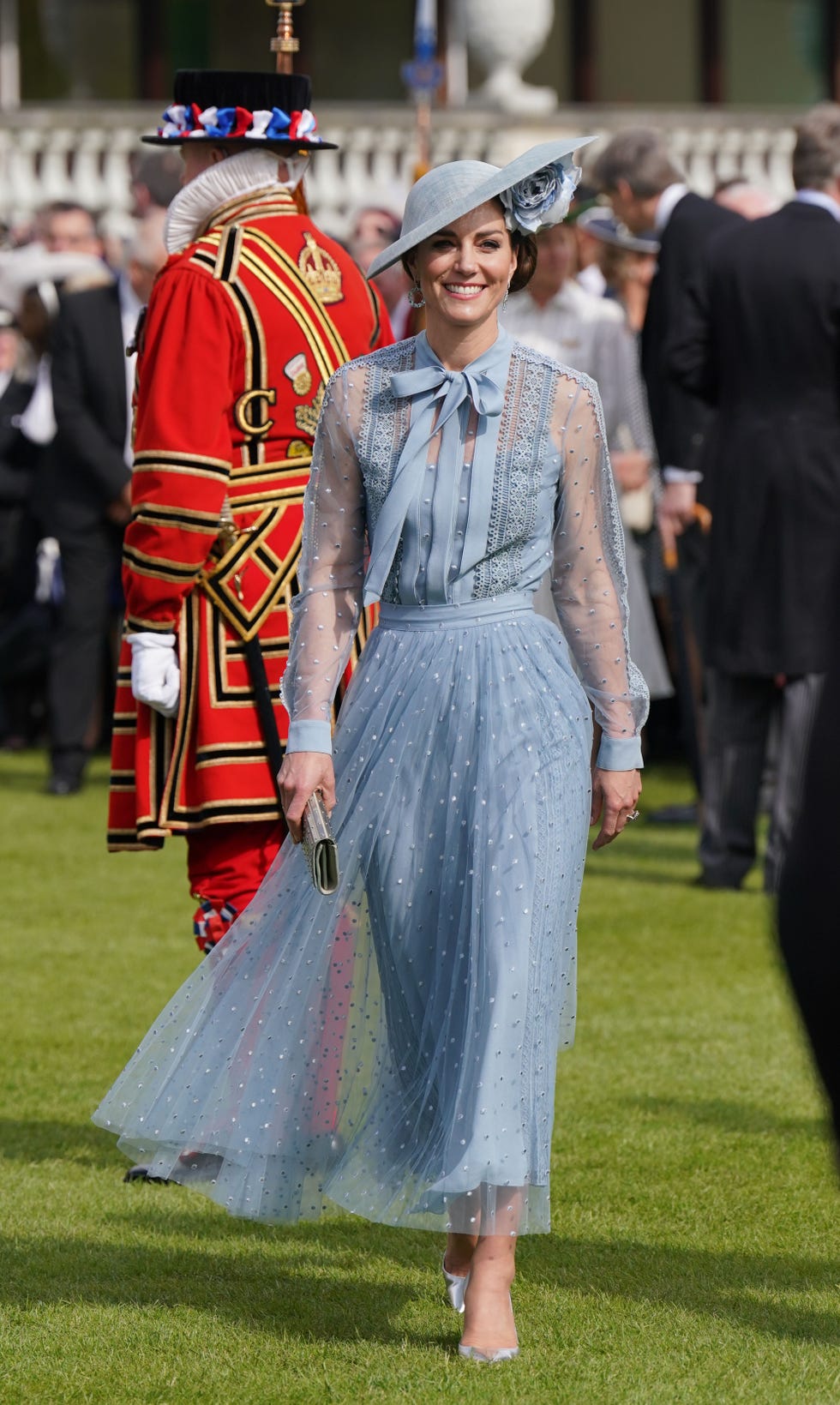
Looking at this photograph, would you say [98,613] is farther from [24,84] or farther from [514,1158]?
[24,84]

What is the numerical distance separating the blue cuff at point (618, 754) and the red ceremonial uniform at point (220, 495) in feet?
3.32

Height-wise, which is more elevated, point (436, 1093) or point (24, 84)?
point (24, 84)

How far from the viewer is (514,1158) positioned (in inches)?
145

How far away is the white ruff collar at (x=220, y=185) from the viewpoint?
490 cm

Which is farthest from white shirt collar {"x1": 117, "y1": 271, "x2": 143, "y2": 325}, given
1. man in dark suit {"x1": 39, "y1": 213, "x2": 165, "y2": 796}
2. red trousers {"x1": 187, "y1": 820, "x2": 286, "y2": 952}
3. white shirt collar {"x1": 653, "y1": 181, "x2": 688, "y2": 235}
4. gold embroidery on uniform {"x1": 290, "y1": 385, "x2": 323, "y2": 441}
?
red trousers {"x1": 187, "y1": 820, "x2": 286, "y2": 952}

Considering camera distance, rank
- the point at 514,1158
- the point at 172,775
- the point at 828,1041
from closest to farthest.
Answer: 1. the point at 828,1041
2. the point at 514,1158
3. the point at 172,775

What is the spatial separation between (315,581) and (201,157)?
1.32m

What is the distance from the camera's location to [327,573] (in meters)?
4.00

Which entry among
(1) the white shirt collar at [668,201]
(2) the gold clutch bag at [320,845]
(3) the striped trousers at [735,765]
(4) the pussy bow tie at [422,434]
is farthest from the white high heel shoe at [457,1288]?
(1) the white shirt collar at [668,201]

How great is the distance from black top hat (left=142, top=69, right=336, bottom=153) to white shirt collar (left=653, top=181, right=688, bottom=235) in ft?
12.6

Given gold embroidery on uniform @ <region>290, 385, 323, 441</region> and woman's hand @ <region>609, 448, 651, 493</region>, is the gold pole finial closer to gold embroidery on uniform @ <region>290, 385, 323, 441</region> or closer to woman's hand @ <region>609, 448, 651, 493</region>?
gold embroidery on uniform @ <region>290, 385, 323, 441</region>

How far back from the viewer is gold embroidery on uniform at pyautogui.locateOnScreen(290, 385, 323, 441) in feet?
15.8

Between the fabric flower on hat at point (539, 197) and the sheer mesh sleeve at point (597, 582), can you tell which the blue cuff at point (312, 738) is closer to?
the sheer mesh sleeve at point (597, 582)

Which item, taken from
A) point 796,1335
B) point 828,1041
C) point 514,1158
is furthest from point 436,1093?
point 828,1041
